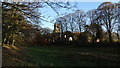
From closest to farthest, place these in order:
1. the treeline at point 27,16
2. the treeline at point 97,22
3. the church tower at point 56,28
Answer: the treeline at point 97,22
the church tower at point 56,28
the treeline at point 27,16

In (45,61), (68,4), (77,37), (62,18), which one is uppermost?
(68,4)

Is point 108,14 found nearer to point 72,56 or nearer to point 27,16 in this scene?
point 72,56

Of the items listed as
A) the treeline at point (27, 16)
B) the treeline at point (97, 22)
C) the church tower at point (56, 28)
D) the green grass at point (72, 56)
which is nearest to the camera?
the green grass at point (72, 56)

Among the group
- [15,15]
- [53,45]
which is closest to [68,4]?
[53,45]

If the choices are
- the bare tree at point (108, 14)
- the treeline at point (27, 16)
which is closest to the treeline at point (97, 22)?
the bare tree at point (108, 14)

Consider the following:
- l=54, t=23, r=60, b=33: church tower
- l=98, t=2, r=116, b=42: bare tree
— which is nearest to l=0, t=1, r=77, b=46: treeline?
l=54, t=23, r=60, b=33: church tower

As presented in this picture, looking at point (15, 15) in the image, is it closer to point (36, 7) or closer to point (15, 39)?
point (36, 7)

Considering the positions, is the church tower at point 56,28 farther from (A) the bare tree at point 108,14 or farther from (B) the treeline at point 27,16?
(A) the bare tree at point 108,14

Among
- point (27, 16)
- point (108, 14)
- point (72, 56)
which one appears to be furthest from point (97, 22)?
point (27, 16)

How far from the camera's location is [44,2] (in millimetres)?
4906

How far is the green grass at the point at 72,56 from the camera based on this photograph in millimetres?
3211

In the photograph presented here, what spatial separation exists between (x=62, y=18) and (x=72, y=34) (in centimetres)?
69

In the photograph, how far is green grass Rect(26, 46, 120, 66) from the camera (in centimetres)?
321

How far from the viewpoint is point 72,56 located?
4094 mm
